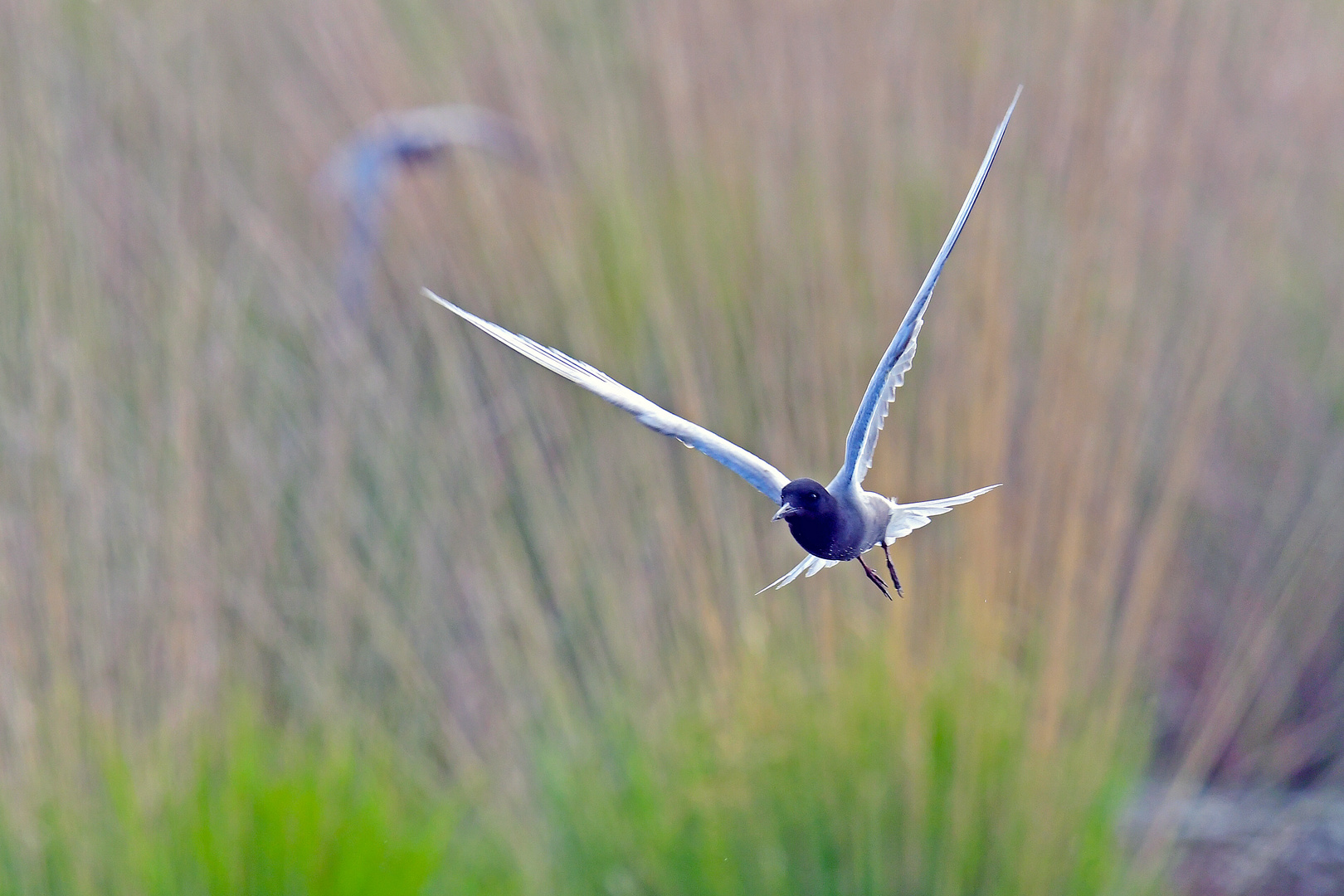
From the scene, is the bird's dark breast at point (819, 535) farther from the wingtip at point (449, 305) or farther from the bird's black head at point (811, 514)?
the wingtip at point (449, 305)

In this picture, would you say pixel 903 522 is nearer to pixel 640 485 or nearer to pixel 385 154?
pixel 640 485

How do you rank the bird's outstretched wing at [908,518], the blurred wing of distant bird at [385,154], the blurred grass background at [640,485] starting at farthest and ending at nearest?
1. the blurred wing of distant bird at [385,154]
2. the blurred grass background at [640,485]
3. the bird's outstretched wing at [908,518]

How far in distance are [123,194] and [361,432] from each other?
0.73 m

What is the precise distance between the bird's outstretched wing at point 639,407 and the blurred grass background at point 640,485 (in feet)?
1.61

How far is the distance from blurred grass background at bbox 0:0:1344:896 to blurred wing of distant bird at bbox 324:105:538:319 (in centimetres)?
5

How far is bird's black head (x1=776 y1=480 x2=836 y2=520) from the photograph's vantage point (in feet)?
1.30

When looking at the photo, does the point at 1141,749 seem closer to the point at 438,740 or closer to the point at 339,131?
the point at 438,740

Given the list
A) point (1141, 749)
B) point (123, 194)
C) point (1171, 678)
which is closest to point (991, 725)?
point (1141, 749)

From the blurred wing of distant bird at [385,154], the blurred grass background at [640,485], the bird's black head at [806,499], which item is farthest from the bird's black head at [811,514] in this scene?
the blurred wing of distant bird at [385,154]

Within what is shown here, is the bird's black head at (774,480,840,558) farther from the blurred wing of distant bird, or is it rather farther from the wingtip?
the blurred wing of distant bird

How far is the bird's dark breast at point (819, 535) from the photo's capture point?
38cm

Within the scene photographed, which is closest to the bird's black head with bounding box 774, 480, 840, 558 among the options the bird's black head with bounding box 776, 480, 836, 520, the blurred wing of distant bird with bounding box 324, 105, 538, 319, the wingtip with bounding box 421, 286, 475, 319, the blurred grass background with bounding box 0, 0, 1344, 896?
the bird's black head with bounding box 776, 480, 836, 520

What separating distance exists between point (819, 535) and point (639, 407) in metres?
0.06

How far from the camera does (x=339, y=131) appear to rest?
2.48 m
